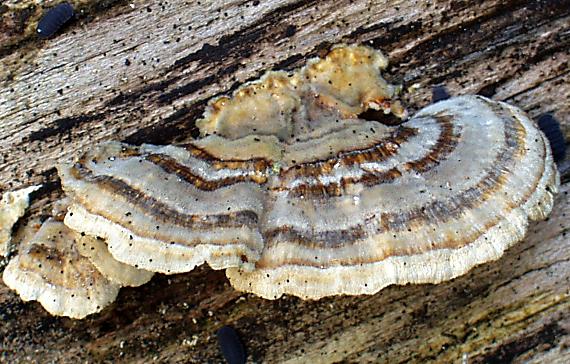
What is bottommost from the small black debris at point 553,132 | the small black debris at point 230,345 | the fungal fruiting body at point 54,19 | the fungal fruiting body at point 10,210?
the small black debris at point 230,345

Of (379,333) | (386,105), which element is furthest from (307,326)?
(386,105)

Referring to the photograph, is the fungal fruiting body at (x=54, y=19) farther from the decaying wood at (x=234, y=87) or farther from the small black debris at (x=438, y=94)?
the small black debris at (x=438, y=94)

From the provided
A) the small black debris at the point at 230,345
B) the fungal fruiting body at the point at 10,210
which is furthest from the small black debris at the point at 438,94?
the fungal fruiting body at the point at 10,210

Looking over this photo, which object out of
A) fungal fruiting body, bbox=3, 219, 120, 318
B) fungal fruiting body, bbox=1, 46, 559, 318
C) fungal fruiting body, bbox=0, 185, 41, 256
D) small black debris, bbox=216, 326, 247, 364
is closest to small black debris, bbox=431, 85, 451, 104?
fungal fruiting body, bbox=1, 46, 559, 318

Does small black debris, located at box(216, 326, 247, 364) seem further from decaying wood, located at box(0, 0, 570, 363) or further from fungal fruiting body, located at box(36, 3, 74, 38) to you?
fungal fruiting body, located at box(36, 3, 74, 38)

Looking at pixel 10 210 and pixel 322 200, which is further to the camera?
pixel 10 210

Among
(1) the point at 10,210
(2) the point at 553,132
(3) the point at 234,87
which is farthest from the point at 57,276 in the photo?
(2) the point at 553,132

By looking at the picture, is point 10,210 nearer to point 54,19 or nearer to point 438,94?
point 54,19
